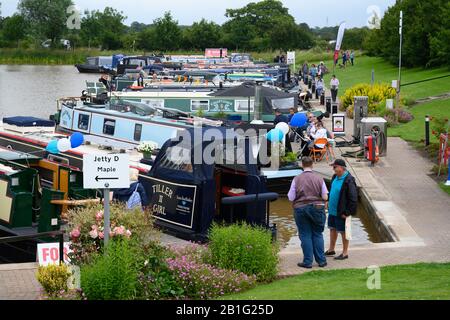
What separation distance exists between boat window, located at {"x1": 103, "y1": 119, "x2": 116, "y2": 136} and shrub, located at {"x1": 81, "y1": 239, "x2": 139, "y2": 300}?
15594 millimetres

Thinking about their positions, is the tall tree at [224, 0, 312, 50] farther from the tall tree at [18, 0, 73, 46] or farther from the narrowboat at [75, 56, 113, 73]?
the narrowboat at [75, 56, 113, 73]

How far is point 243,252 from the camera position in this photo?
A: 1157 cm

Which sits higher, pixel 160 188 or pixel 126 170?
pixel 126 170

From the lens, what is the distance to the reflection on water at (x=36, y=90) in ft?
160

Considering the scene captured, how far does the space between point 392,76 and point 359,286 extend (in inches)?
1783

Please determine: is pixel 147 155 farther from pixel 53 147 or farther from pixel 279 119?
pixel 279 119

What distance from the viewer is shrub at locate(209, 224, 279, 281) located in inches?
454

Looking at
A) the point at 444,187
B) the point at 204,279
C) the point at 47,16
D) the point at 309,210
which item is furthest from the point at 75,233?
the point at 47,16

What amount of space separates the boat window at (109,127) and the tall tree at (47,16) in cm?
10175
